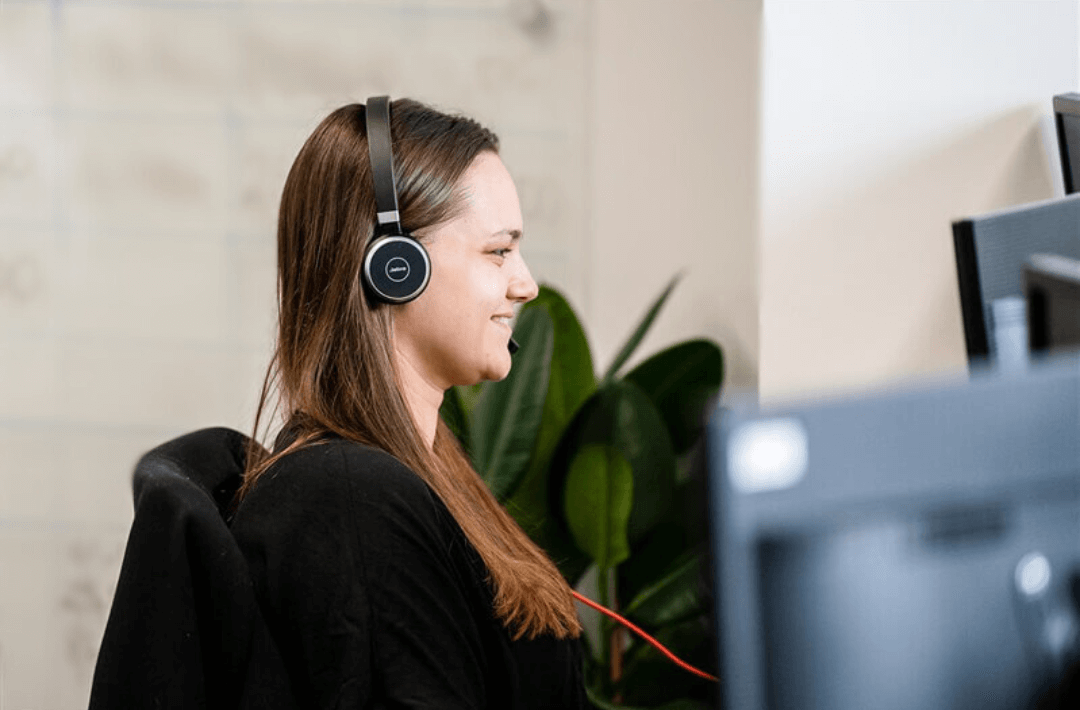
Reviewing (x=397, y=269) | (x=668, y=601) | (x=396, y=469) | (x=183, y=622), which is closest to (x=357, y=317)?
(x=397, y=269)

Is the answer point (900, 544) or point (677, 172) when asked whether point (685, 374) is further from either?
point (900, 544)

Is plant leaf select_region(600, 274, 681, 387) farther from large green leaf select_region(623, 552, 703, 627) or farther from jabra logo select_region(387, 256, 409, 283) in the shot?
jabra logo select_region(387, 256, 409, 283)

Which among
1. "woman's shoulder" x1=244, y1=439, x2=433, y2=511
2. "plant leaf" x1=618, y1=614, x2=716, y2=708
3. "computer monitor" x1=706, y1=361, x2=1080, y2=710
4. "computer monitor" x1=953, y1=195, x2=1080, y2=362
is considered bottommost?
"plant leaf" x1=618, y1=614, x2=716, y2=708

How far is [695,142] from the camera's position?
86.4 inches

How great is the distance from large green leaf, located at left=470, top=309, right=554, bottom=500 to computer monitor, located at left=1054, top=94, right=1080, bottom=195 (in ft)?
2.49

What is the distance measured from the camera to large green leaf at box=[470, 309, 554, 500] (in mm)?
1938

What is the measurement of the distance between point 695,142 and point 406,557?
1.32 meters

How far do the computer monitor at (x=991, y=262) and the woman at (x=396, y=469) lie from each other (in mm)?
427

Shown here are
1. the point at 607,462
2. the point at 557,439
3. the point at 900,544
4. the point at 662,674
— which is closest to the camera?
the point at 900,544

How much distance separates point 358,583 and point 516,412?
92 centimetres

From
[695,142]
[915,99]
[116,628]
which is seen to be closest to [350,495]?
[116,628]

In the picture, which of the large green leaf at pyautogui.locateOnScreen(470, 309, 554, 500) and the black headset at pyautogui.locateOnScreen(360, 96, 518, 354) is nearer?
the black headset at pyautogui.locateOnScreen(360, 96, 518, 354)

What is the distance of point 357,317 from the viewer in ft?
3.89

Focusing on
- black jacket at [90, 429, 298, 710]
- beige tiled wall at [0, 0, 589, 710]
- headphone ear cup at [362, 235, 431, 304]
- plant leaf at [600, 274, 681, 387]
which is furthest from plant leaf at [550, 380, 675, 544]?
black jacket at [90, 429, 298, 710]
